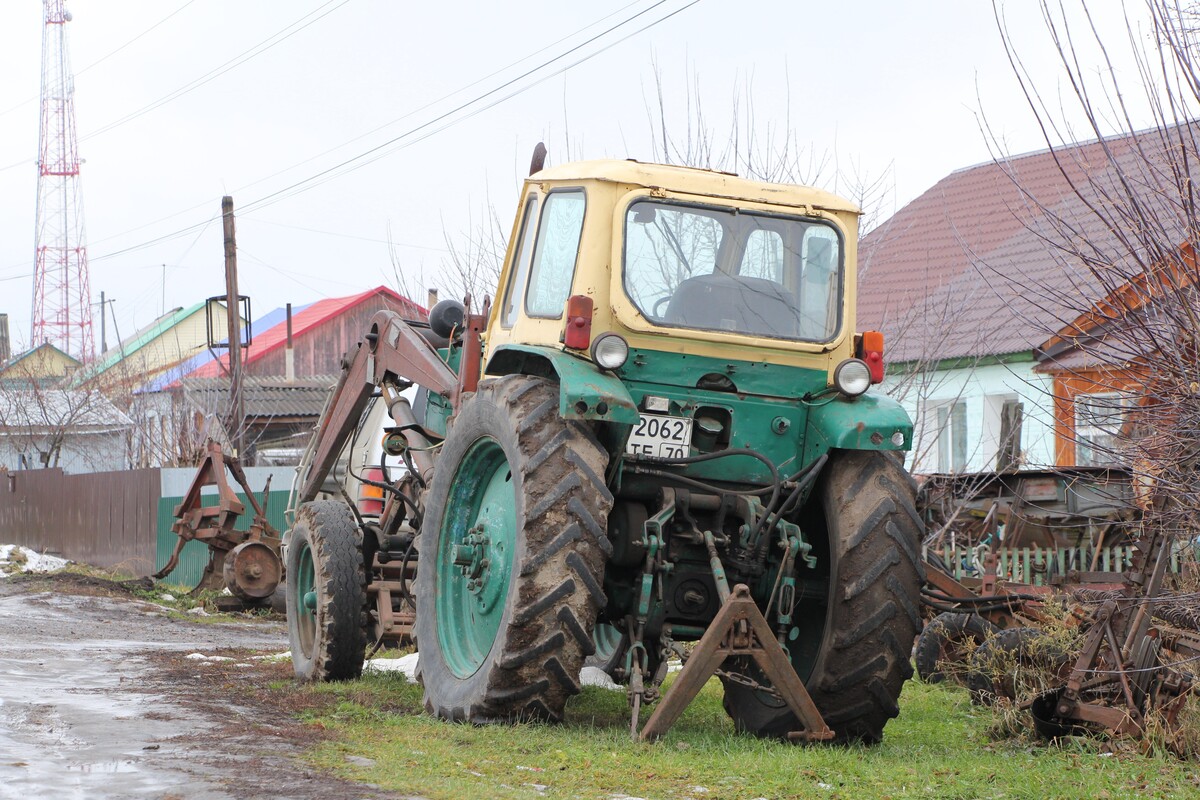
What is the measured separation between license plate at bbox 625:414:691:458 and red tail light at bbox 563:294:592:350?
1.75 ft

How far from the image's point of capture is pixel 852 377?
25.8ft

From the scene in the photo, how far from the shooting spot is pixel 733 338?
790cm

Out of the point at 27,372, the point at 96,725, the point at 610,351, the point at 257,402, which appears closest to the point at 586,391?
the point at 610,351

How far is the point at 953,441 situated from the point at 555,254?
16.1 metres

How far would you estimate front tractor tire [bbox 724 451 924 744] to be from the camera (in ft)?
24.9

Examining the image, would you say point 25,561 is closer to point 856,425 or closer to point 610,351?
point 610,351

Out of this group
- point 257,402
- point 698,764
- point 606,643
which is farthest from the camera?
point 257,402

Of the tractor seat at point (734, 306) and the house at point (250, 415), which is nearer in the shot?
the tractor seat at point (734, 306)

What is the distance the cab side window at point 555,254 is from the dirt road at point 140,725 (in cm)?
263

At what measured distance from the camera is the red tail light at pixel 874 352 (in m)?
8.04

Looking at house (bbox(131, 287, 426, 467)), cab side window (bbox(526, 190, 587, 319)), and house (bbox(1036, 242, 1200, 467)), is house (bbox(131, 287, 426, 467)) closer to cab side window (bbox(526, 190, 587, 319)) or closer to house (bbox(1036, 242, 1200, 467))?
cab side window (bbox(526, 190, 587, 319))

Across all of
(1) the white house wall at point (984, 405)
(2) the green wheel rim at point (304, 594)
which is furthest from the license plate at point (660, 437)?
(1) the white house wall at point (984, 405)

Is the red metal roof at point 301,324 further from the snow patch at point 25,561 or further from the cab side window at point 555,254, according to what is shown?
the cab side window at point 555,254

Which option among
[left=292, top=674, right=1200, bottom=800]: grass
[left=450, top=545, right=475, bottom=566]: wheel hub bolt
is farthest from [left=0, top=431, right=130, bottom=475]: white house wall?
[left=292, top=674, right=1200, bottom=800]: grass
